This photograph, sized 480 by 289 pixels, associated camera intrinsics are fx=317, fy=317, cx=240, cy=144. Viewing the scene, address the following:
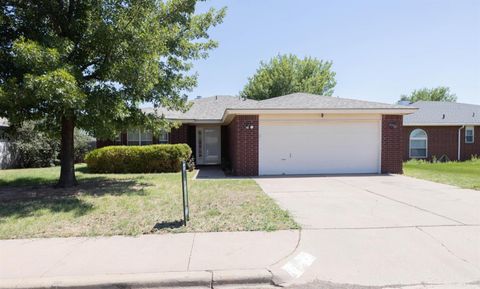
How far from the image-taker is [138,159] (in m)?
14.2

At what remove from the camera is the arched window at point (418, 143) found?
21.1 meters

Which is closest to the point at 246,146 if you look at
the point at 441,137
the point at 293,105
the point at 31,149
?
the point at 293,105

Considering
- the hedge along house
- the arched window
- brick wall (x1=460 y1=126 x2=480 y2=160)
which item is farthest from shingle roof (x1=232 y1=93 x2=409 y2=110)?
brick wall (x1=460 y1=126 x2=480 y2=160)

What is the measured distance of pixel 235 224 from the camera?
5762 mm

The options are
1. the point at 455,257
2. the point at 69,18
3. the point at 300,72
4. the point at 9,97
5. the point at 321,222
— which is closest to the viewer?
the point at 455,257

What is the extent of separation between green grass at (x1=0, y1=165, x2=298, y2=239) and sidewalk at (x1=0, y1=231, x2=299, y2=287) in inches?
14.5

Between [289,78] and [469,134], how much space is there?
17068mm

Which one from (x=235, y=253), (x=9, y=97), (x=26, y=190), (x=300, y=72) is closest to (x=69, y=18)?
(x=9, y=97)

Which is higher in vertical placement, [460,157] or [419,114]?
[419,114]

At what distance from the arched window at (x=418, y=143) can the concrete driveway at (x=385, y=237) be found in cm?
1315

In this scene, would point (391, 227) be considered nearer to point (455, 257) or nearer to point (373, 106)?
point (455, 257)

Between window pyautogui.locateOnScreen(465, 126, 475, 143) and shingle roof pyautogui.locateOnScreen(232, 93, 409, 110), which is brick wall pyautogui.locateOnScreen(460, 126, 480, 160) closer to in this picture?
window pyautogui.locateOnScreen(465, 126, 475, 143)

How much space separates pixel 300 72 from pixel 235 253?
3502 cm

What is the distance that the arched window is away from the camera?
2111 centimetres
